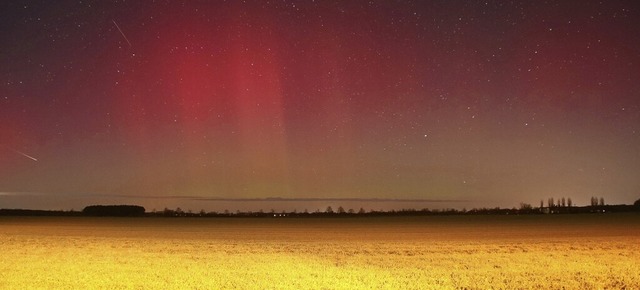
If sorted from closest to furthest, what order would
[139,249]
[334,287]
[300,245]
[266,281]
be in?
[334,287]
[266,281]
[139,249]
[300,245]

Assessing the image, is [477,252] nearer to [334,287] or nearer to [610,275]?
[610,275]

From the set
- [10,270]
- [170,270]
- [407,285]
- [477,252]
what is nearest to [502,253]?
[477,252]

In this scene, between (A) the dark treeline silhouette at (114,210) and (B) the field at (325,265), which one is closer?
(B) the field at (325,265)

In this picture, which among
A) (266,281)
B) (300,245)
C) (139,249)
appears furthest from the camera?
(300,245)

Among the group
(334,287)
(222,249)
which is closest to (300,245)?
(222,249)

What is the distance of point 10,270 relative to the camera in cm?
2022

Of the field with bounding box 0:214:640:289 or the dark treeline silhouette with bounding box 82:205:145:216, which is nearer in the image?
the field with bounding box 0:214:640:289

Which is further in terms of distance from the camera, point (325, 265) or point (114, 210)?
point (114, 210)

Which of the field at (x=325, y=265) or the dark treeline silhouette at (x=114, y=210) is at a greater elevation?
the dark treeline silhouette at (x=114, y=210)

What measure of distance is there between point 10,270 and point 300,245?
1498 centimetres

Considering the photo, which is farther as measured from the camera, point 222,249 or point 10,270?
point 222,249

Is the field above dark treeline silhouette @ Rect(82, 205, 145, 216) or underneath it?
underneath

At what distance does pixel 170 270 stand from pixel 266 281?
4.47 meters

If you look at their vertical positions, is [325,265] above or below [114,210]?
below
